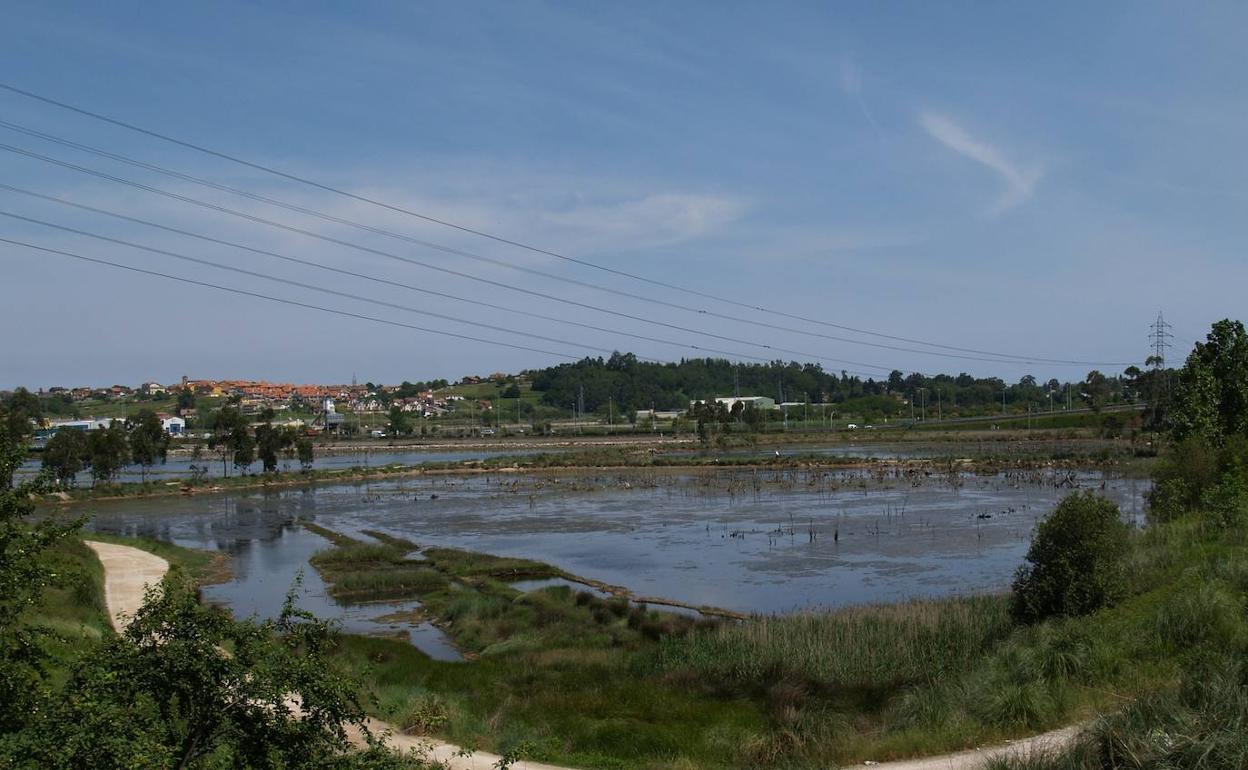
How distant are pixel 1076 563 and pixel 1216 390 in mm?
30006

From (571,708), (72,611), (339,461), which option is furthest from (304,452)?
(571,708)

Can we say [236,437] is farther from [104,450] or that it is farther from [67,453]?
[67,453]

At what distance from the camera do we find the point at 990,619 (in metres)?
22.0

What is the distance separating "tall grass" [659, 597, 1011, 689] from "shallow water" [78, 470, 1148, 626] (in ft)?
22.3

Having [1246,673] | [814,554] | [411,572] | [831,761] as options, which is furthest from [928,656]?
[411,572]

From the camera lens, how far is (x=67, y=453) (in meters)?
80.2

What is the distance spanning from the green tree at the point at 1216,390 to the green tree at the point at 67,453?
74876 mm

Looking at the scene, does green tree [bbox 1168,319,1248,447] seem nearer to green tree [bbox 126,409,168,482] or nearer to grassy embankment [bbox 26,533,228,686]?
grassy embankment [bbox 26,533,228,686]

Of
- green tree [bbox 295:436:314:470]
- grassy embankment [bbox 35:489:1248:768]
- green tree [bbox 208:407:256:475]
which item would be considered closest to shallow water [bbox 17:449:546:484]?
green tree [bbox 295:436:314:470]

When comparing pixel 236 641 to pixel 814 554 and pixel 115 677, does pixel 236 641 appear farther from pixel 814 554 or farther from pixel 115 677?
pixel 814 554

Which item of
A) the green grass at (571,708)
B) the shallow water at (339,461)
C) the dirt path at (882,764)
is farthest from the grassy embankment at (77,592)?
the shallow water at (339,461)

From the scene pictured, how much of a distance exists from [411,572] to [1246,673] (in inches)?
1227

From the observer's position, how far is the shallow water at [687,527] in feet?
112

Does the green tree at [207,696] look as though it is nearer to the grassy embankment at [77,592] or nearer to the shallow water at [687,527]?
the grassy embankment at [77,592]
